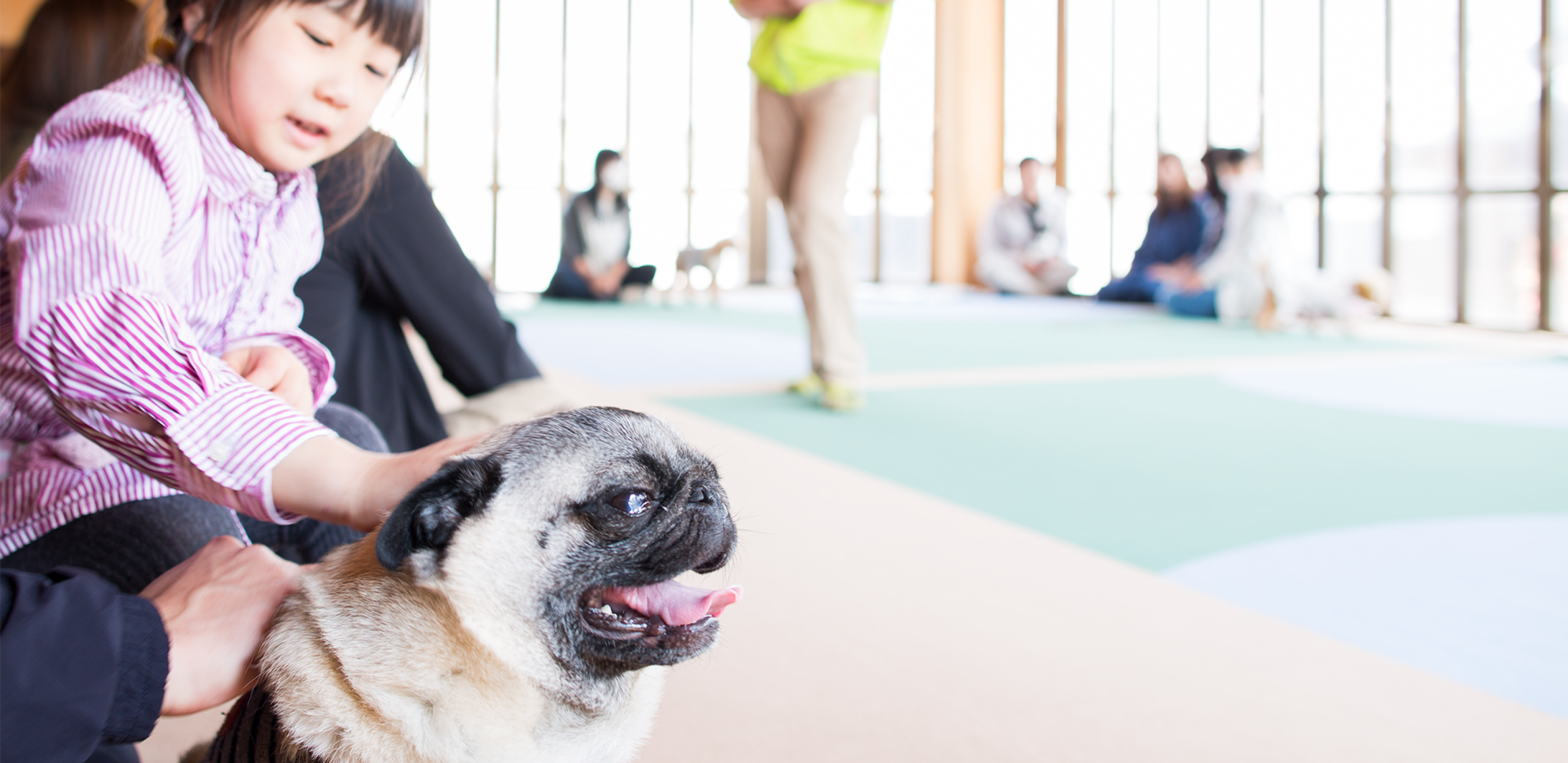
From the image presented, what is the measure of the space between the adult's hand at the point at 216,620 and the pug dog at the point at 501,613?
28 mm

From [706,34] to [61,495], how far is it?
44.1 feet

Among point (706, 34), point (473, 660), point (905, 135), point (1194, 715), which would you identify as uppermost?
point (706, 34)

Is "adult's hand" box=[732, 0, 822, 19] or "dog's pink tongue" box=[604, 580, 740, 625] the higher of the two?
"adult's hand" box=[732, 0, 822, 19]

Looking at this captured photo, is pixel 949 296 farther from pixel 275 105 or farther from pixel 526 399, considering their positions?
pixel 275 105

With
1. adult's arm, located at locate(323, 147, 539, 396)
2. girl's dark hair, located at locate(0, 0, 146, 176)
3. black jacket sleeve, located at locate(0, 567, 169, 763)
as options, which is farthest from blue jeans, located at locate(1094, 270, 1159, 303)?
black jacket sleeve, located at locate(0, 567, 169, 763)

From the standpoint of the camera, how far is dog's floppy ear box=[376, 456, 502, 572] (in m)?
0.69

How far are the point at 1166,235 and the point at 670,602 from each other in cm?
1016

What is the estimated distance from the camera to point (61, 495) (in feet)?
3.18

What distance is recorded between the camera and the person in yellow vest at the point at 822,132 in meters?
3.29

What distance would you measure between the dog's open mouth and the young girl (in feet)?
0.56

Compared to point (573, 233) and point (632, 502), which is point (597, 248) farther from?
point (632, 502)

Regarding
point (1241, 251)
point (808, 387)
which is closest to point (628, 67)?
point (1241, 251)

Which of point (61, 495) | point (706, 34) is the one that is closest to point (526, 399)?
point (61, 495)

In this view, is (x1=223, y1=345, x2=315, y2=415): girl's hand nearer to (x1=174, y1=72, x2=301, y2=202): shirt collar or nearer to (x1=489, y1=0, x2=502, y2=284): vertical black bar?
(x1=174, y1=72, x2=301, y2=202): shirt collar
